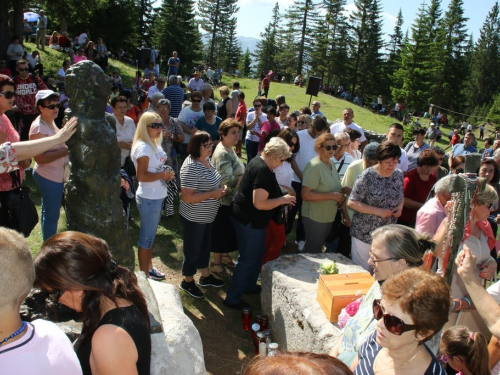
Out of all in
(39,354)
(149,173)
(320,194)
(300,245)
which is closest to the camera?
(39,354)

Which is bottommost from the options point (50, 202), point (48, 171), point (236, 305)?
point (236, 305)

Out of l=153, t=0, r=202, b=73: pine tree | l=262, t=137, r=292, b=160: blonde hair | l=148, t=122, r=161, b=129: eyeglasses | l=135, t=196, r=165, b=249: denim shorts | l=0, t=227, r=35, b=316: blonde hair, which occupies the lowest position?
l=135, t=196, r=165, b=249: denim shorts

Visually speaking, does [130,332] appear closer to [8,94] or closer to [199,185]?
[199,185]

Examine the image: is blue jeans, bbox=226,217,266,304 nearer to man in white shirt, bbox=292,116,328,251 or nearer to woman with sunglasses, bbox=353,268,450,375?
man in white shirt, bbox=292,116,328,251

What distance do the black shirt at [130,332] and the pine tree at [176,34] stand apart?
36.9 metres

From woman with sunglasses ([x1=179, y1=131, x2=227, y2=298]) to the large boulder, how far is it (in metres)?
1.30

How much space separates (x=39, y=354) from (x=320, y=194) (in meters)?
3.70

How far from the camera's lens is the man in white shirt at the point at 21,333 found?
59.8 inches

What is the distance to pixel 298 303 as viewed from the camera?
3793 millimetres

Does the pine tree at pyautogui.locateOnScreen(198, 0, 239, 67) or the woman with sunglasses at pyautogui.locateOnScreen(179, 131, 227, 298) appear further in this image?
the pine tree at pyautogui.locateOnScreen(198, 0, 239, 67)

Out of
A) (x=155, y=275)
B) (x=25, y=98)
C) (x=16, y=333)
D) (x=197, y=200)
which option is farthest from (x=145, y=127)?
(x=25, y=98)

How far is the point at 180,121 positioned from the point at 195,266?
341 centimetres

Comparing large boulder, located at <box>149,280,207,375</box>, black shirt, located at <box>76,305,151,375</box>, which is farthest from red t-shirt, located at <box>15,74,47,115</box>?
black shirt, located at <box>76,305,151,375</box>

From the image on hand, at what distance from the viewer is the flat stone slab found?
346 centimetres
